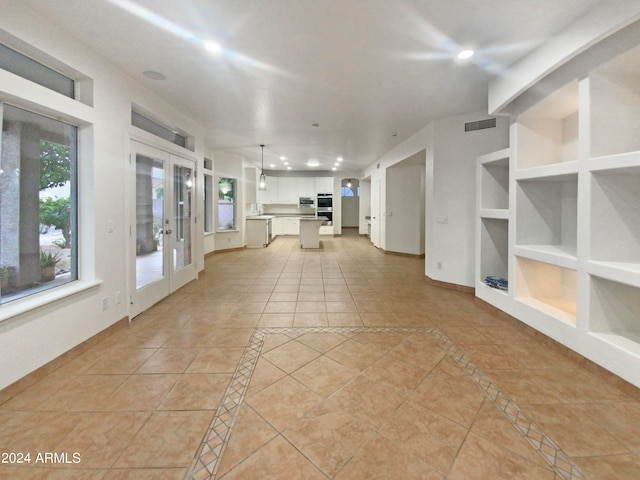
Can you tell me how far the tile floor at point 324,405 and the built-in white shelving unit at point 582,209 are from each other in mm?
299

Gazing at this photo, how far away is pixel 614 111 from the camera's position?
2.20 metres

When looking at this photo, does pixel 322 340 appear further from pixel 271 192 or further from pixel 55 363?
pixel 271 192

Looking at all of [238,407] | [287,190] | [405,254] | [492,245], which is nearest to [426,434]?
[238,407]

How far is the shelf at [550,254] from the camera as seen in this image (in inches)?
96.2

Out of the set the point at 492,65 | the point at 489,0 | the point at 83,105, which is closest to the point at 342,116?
the point at 492,65

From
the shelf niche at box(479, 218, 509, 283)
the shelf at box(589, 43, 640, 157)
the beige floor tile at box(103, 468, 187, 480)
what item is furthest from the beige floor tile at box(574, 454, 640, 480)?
the shelf niche at box(479, 218, 509, 283)

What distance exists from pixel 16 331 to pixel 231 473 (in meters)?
1.92

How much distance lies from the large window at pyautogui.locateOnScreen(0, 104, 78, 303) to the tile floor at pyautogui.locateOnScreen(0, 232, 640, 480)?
0.79 m

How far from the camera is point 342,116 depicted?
4.48 meters

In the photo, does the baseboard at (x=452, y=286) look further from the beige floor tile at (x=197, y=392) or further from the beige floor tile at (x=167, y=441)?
the beige floor tile at (x=167, y=441)

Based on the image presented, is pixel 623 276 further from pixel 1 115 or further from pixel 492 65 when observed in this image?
pixel 1 115

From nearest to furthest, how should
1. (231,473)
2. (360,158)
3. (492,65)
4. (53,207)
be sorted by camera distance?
1. (231,473)
2. (53,207)
3. (492,65)
4. (360,158)

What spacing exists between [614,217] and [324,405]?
2.74 metres

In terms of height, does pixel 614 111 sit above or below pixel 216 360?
above
